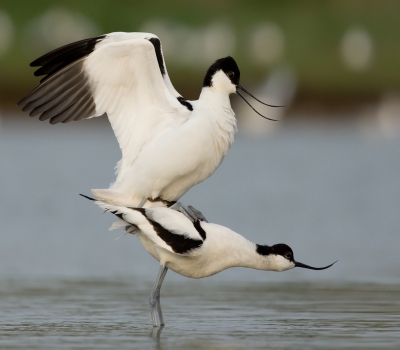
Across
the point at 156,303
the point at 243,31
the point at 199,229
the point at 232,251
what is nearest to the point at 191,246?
the point at 199,229

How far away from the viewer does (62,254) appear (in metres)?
12.9

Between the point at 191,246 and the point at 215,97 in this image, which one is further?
the point at 215,97

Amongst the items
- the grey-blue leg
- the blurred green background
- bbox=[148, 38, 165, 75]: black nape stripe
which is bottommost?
the grey-blue leg

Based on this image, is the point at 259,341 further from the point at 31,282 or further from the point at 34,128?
the point at 34,128

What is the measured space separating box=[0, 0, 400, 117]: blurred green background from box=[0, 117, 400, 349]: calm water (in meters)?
15.6

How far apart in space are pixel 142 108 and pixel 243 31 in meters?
35.6

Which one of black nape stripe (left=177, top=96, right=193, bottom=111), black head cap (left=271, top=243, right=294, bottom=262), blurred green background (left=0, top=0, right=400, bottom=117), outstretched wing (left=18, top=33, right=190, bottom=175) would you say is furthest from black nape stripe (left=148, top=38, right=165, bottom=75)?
blurred green background (left=0, top=0, right=400, bottom=117)

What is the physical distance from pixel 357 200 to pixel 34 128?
1624 cm

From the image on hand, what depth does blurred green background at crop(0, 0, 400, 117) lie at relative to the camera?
4053 centimetres

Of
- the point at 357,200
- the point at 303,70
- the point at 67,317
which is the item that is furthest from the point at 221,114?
the point at 303,70

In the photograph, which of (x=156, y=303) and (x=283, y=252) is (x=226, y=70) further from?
(x=156, y=303)

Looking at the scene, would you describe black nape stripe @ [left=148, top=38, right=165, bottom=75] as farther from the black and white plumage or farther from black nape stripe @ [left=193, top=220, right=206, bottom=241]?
black nape stripe @ [left=193, top=220, right=206, bottom=241]

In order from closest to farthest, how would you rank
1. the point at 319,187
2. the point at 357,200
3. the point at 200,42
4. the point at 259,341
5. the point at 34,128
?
the point at 259,341, the point at 357,200, the point at 319,187, the point at 34,128, the point at 200,42

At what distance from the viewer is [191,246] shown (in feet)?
29.0
